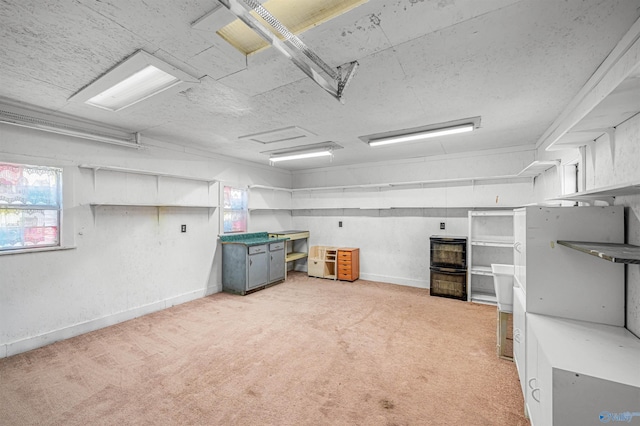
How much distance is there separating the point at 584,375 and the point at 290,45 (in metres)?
2.46

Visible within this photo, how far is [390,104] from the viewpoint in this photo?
289 centimetres

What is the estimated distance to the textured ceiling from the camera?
1.57m

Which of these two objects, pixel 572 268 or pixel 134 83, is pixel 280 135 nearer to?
pixel 134 83

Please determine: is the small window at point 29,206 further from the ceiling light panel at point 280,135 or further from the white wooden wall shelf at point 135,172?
the ceiling light panel at point 280,135

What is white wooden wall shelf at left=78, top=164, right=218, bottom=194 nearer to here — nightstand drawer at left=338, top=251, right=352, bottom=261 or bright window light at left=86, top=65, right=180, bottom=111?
bright window light at left=86, top=65, right=180, bottom=111

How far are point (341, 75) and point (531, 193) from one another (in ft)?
14.6

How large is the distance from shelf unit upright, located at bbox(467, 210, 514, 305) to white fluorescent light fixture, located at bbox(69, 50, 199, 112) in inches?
→ 191

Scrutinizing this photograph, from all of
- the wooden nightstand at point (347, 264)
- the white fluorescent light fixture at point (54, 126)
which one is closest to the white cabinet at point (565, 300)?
the wooden nightstand at point (347, 264)

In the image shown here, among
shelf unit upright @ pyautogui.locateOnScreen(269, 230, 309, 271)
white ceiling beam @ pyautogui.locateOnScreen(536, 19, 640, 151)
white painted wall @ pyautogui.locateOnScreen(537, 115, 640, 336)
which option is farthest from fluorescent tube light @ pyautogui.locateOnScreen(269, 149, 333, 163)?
white painted wall @ pyautogui.locateOnScreen(537, 115, 640, 336)

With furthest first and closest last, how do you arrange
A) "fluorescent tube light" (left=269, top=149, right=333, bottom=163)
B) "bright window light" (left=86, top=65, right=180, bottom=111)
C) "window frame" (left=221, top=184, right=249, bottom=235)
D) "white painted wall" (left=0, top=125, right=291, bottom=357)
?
"window frame" (left=221, top=184, right=249, bottom=235) → "fluorescent tube light" (left=269, top=149, right=333, bottom=163) → "white painted wall" (left=0, top=125, right=291, bottom=357) → "bright window light" (left=86, top=65, right=180, bottom=111)

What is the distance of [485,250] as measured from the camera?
198 inches

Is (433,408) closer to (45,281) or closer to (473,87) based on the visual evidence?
(473,87)

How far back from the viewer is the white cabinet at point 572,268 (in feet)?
5.93

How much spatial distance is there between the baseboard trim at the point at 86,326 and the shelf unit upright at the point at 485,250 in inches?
200
